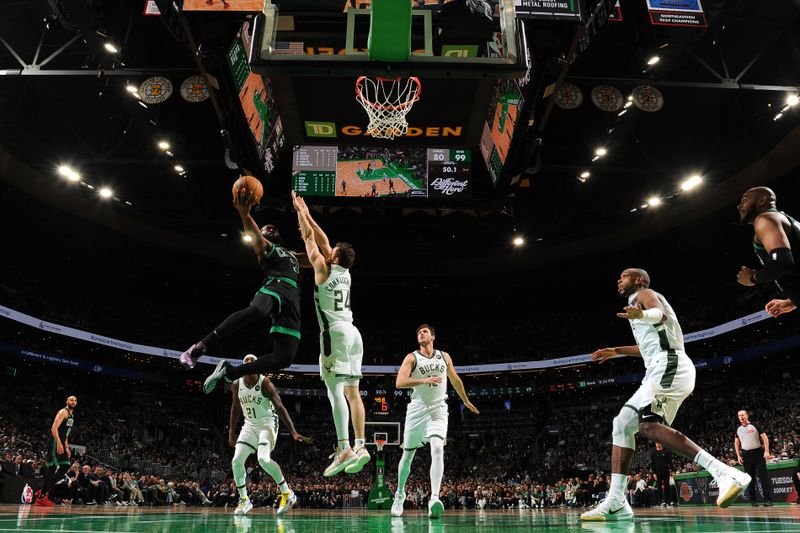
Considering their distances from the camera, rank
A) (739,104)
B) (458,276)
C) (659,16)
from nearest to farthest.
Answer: (659,16) → (739,104) → (458,276)

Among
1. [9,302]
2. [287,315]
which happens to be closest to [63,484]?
[287,315]

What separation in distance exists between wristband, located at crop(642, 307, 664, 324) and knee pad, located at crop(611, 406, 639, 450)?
3.26ft

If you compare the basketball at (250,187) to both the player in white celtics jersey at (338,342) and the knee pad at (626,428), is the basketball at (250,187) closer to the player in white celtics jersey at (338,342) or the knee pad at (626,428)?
the player in white celtics jersey at (338,342)

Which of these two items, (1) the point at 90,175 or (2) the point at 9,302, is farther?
(2) the point at 9,302

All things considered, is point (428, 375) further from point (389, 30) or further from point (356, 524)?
point (389, 30)

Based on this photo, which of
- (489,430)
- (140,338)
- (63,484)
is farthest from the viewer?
(489,430)

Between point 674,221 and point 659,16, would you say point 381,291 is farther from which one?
point 659,16

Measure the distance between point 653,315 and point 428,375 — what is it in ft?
11.3

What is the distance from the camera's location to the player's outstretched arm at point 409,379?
754 centimetres

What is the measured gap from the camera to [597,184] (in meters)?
25.0

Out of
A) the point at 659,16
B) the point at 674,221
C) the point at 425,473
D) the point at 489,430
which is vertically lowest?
the point at 425,473

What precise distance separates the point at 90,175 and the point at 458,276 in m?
20.6

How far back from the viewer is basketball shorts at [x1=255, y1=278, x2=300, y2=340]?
614 cm

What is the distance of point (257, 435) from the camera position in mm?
9352
